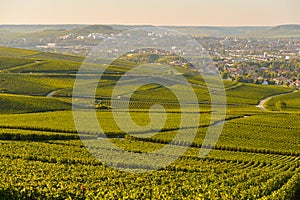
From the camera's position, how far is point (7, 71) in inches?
5394

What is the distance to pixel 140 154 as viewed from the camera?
45.8m

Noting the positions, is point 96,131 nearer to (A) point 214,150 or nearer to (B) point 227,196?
(A) point 214,150

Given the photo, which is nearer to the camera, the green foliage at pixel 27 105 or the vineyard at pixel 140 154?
the vineyard at pixel 140 154

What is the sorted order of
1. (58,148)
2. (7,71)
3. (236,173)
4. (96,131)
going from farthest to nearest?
(7,71), (96,131), (58,148), (236,173)

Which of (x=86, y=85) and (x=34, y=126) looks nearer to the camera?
(x=34, y=126)

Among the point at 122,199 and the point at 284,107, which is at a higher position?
the point at 122,199

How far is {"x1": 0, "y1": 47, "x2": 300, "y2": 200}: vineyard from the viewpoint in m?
26.8

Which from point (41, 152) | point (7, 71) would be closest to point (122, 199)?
point (41, 152)

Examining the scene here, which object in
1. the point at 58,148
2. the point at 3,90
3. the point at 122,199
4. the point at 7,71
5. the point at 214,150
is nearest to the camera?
the point at 122,199

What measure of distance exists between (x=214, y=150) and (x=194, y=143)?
326cm

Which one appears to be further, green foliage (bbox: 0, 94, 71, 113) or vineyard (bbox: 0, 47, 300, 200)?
green foliage (bbox: 0, 94, 71, 113)

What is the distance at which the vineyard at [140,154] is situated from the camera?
26.8 metres

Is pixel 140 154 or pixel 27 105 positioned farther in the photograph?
pixel 27 105

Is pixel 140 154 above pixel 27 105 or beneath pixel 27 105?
above
